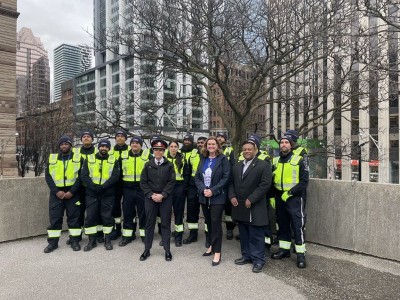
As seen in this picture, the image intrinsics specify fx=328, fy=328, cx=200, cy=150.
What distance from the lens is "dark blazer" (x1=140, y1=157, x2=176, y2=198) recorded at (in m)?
5.23

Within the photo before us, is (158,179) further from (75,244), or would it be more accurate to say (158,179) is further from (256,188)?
(75,244)

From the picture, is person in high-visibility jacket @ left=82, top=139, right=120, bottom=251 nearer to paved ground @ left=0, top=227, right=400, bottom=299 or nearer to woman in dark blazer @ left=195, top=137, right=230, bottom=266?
paved ground @ left=0, top=227, right=400, bottom=299

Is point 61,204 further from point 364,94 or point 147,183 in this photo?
point 364,94

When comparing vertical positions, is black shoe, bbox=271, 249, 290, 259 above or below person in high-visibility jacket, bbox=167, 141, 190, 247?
below

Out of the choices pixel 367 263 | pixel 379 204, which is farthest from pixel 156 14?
pixel 367 263

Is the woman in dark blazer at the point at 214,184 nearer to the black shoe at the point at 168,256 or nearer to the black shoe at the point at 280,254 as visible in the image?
the black shoe at the point at 168,256

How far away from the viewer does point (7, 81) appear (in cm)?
1975

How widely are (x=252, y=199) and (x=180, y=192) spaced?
179cm

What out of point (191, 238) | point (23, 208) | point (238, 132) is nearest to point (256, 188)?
point (191, 238)

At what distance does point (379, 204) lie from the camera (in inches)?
205

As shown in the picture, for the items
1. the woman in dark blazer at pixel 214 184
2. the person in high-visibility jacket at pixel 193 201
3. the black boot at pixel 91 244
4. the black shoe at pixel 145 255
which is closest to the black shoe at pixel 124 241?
the black boot at pixel 91 244

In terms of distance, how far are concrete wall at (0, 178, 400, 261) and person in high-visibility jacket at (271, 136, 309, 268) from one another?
3.17 ft

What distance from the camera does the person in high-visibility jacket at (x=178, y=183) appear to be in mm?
5977

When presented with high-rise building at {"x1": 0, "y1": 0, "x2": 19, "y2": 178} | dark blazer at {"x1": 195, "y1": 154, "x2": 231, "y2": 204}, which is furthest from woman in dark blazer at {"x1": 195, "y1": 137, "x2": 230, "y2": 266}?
high-rise building at {"x1": 0, "y1": 0, "x2": 19, "y2": 178}
